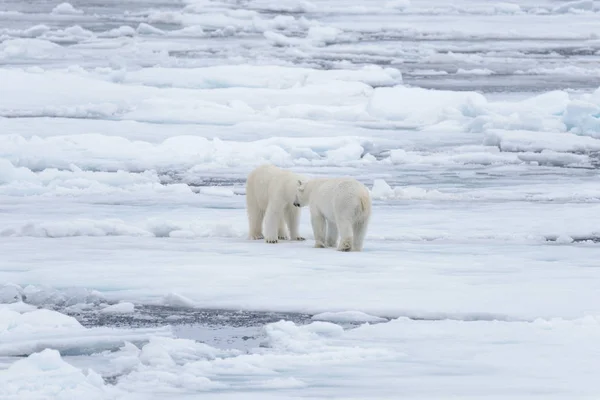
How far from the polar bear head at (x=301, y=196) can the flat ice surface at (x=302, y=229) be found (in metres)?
0.23

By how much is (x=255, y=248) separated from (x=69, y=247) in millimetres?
897

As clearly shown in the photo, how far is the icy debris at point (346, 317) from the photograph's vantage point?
4.38 m

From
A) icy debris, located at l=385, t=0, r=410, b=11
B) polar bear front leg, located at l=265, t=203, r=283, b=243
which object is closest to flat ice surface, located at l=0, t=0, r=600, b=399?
polar bear front leg, located at l=265, t=203, r=283, b=243

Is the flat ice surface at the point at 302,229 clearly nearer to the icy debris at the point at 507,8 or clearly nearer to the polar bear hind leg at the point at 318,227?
the polar bear hind leg at the point at 318,227

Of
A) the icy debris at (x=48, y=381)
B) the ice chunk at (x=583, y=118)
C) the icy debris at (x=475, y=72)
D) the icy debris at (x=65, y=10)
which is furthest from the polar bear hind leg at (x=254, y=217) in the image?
the icy debris at (x=65, y=10)

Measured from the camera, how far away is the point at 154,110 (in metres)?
12.9

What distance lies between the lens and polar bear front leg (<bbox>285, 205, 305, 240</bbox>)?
6.37m

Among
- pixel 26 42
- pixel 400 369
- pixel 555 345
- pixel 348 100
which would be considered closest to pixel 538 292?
pixel 555 345

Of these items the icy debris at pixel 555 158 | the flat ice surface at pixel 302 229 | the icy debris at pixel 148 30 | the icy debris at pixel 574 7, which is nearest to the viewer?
the flat ice surface at pixel 302 229

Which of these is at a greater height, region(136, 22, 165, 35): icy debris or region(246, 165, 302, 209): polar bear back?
region(136, 22, 165, 35): icy debris

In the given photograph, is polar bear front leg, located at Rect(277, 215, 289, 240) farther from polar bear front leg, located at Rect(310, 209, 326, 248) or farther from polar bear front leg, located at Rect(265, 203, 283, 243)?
polar bear front leg, located at Rect(310, 209, 326, 248)

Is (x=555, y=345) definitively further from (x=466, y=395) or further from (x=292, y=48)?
(x=292, y=48)

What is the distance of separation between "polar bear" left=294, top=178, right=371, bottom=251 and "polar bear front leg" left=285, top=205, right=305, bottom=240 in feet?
1.01

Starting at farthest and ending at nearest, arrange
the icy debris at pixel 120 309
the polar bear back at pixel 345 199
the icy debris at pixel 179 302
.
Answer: the polar bear back at pixel 345 199 → the icy debris at pixel 179 302 → the icy debris at pixel 120 309
